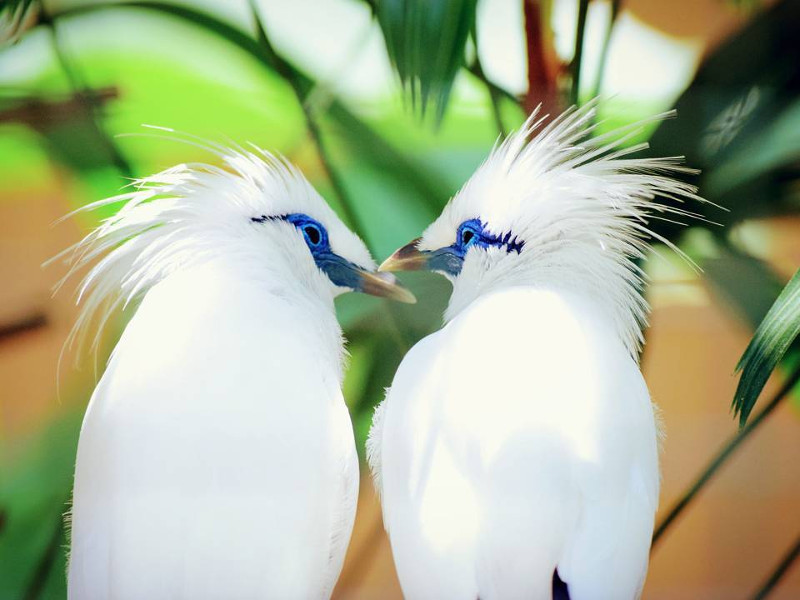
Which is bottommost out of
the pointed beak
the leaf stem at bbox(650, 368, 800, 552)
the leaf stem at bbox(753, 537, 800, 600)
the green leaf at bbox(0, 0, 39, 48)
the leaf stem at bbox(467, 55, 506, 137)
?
the leaf stem at bbox(753, 537, 800, 600)

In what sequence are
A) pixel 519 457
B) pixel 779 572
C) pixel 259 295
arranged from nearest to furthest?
pixel 519 457, pixel 259 295, pixel 779 572

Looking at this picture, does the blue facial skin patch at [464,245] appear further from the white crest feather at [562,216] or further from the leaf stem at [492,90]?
the leaf stem at [492,90]

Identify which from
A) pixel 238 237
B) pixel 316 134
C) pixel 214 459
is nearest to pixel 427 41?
pixel 316 134

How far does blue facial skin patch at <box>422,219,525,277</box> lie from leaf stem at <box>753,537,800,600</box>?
2.65 feet

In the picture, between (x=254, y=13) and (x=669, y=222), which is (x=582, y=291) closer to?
(x=669, y=222)

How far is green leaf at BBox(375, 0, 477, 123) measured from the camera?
1660mm

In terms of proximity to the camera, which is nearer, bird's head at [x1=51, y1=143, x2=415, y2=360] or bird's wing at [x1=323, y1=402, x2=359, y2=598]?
bird's wing at [x1=323, y1=402, x2=359, y2=598]

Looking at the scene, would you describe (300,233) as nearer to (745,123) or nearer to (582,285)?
(582,285)

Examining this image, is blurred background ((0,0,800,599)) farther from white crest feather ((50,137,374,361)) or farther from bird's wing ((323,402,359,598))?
bird's wing ((323,402,359,598))

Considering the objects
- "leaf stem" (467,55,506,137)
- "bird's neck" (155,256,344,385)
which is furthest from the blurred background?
"bird's neck" (155,256,344,385)

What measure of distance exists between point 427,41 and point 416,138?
20cm

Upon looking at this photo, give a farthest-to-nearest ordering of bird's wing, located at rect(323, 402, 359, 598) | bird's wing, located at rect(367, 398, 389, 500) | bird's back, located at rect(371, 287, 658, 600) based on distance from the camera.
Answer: bird's wing, located at rect(367, 398, 389, 500) < bird's wing, located at rect(323, 402, 359, 598) < bird's back, located at rect(371, 287, 658, 600)

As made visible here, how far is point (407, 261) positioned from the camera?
160 cm

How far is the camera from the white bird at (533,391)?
52.4 inches
